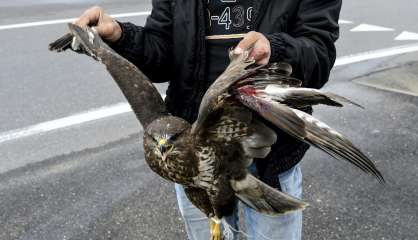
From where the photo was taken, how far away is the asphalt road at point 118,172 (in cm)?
369

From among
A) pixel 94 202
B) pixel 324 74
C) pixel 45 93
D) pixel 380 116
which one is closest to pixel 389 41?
pixel 380 116

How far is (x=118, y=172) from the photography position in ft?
14.3

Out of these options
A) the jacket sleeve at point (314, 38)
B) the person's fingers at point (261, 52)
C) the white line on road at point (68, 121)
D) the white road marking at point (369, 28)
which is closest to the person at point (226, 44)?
the jacket sleeve at point (314, 38)

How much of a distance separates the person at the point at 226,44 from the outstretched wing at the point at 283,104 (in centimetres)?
18

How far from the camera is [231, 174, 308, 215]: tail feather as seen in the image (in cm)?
187

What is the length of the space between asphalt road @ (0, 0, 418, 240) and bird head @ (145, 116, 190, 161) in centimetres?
194

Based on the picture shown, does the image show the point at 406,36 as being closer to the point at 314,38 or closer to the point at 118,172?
the point at 118,172

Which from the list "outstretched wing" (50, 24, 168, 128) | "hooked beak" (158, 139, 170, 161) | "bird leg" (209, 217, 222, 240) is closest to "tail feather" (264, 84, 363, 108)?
"hooked beak" (158, 139, 170, 161)

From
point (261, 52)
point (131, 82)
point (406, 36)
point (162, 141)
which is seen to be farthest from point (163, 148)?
point (406, 36)

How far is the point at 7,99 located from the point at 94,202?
96.8 inches

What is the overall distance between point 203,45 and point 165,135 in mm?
553

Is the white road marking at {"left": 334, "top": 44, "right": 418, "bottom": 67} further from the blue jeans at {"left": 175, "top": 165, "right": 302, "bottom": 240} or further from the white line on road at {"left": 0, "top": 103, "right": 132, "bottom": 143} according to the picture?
the blue jeans at {"left": 175, "top": 165, "right": 302, "bottom": 240}

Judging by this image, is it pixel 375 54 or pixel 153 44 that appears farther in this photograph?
pixel 375 54

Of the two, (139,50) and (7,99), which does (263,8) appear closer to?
(139,50)
